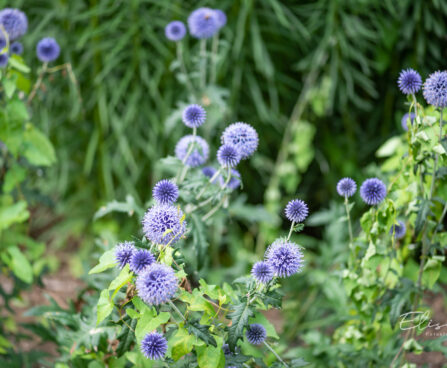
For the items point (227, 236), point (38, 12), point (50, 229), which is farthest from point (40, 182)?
point (227, 236)

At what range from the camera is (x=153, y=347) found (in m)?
0.93

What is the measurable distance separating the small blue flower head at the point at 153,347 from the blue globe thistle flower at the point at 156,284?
0.35 ft

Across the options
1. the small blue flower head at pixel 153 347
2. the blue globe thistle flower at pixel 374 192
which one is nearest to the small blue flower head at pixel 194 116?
the blue globe thistle flower at pixel 374 192

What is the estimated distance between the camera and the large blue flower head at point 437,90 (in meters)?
1.05

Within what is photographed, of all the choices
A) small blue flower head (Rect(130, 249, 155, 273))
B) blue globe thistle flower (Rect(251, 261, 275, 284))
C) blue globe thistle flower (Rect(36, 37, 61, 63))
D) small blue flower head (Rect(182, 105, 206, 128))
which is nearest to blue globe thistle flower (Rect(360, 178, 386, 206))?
blue globe thistle flower (Rect(251, 261, 275, 284))

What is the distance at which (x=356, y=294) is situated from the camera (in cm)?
132

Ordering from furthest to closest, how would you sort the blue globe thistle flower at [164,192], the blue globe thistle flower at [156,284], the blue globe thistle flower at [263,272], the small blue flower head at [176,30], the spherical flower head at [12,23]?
the small blue flower head at [176,30]
the spherical flower head at [12,23]
the blue globe thistle flower at [164,192]
the blue globe thistle flower at [263,272]
the blue globe thistle flower at [156,284]

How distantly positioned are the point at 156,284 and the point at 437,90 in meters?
0.74

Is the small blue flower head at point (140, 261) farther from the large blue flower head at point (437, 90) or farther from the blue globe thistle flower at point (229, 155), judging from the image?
the large blue flower head at point (437, 90)

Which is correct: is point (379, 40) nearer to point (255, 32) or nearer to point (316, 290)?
point (255, 32)

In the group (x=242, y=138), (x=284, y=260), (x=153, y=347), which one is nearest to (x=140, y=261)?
(x=153, y=347)

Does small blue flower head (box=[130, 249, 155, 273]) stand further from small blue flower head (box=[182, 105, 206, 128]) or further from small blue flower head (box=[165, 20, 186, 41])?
small blue flower head (box=[165, 20, 186, 41])

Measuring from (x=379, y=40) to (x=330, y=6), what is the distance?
281 mm

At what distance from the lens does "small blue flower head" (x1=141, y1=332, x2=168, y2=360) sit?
3.05ft
